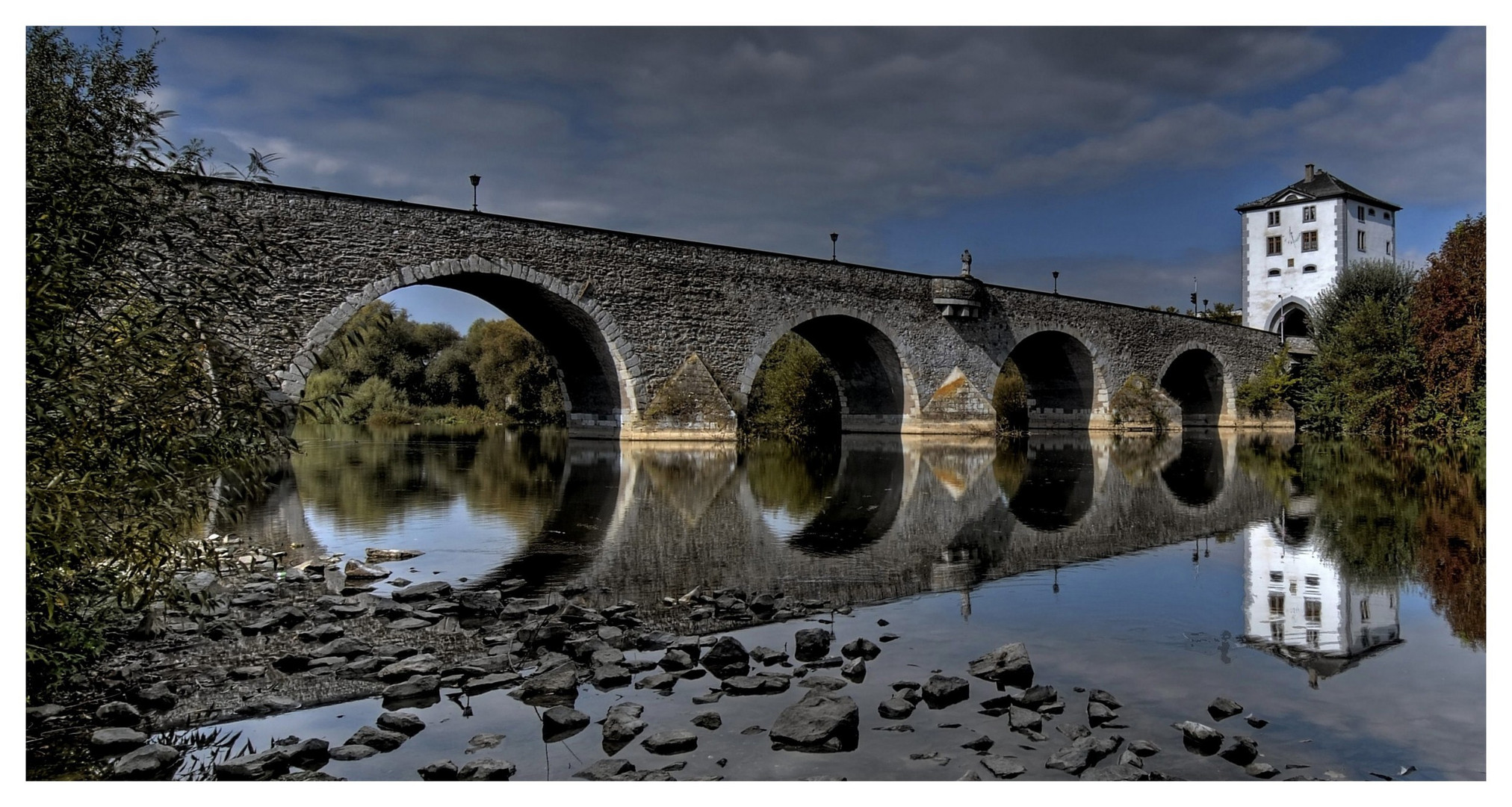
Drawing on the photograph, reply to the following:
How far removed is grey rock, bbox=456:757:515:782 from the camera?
3.46 m

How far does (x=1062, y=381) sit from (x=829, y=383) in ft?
32.2

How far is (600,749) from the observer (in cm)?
375

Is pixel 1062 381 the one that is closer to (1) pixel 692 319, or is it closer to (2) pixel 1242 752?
(1) pixel 692 319

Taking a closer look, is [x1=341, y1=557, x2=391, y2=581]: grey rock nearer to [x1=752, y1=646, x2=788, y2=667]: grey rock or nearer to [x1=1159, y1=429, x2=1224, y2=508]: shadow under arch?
[x1=752, y1=646, x2=788, y2=667]: grey rock

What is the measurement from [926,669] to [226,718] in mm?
3111

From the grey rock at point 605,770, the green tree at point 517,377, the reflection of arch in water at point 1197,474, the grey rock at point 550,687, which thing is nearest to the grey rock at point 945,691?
the grey rock at point 605,770

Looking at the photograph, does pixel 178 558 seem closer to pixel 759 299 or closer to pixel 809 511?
pixel 809 511

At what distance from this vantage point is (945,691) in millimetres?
4309

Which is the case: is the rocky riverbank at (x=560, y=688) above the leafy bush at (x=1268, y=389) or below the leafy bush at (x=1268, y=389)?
below

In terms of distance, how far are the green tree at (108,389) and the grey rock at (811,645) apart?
2750mm

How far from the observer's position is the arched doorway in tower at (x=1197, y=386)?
44.1 meters

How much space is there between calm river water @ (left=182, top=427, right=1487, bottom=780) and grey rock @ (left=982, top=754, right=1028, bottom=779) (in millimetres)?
68

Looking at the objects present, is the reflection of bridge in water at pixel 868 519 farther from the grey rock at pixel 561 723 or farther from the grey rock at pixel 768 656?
the grey rock at pixel 561 723

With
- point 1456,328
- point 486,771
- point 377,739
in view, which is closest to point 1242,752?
point 486,771
